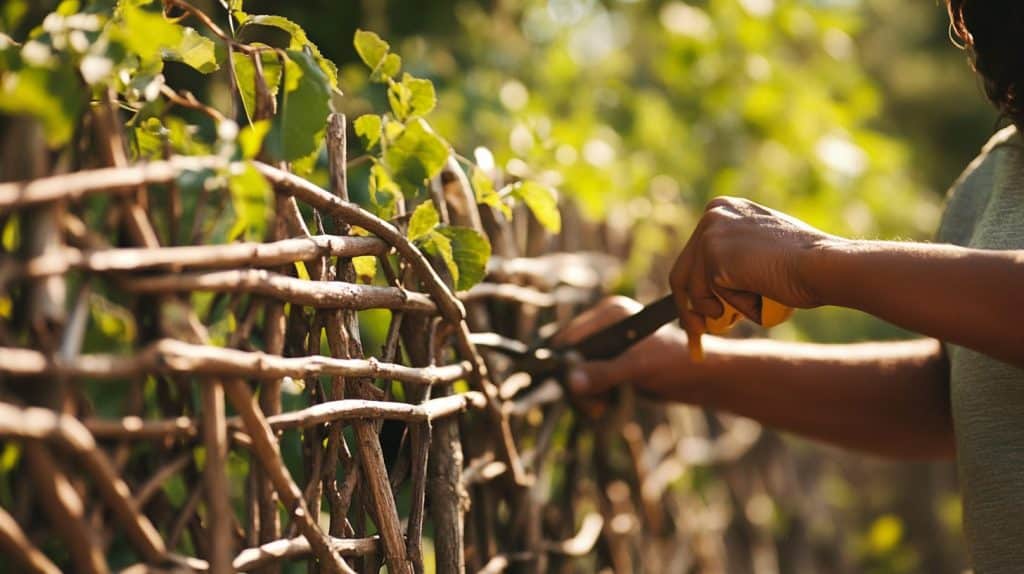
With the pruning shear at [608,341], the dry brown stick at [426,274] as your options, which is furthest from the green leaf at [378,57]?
the pruning shear at [608,341]

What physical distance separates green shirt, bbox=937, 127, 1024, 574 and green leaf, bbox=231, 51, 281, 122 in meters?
0.99

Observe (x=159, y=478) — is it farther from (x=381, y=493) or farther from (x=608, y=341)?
(x=608, y=341)

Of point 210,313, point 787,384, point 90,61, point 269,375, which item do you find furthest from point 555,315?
point 90,61

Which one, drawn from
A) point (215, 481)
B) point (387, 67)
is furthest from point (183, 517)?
point (387, 67)

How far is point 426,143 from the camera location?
4.28ft

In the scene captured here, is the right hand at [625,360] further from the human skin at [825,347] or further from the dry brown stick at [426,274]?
the dry brown stick at [426,274]

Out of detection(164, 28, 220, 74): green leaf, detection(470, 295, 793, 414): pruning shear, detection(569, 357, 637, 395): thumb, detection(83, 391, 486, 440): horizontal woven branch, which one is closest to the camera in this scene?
detection(83, 391, 486, 440): horizontal woven branch

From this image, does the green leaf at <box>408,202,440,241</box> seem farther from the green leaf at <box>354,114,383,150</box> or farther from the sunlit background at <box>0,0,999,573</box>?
the sunlit background at <box>0,0,999,573</box>

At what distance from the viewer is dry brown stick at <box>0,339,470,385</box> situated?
79 cm

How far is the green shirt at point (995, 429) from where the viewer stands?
1485 millimetres

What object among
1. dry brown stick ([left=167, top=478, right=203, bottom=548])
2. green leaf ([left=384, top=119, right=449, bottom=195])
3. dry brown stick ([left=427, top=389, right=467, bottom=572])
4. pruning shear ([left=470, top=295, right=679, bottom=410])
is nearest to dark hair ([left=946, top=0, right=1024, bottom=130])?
pruning shear ([left=470, top=295, right=679, bottom=410])

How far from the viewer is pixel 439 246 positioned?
52.8 inches

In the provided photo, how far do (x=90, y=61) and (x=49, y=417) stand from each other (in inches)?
11.0

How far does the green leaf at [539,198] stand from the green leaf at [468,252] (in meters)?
0.25
